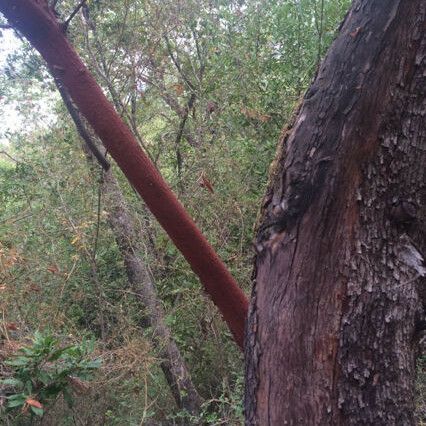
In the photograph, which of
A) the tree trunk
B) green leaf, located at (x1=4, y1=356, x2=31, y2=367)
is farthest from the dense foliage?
the tree trunk

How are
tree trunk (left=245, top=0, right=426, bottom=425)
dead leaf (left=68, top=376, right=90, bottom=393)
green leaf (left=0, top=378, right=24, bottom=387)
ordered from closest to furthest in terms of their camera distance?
tree trunk (left=245, top=0, right=426, bottom=425)
green leaf (left=0, top=378, right=24, bottom=387)
dead leaf (left=68, top=376, right=90, bottom=393)

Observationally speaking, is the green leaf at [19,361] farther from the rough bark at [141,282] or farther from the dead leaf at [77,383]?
the rough bark at [141,282]

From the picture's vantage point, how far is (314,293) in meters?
1.43

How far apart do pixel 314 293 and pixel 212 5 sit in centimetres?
391

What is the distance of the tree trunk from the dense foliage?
177 cm

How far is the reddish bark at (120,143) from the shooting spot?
1764 mm

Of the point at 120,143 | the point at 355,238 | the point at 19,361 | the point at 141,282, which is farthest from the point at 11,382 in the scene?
the point at 355,238

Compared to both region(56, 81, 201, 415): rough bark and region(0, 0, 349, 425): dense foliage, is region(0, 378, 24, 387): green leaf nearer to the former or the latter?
region(0, 0, 349, 425): dense foliage

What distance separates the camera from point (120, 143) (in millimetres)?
1817

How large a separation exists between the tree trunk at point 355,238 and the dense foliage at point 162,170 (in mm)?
1773

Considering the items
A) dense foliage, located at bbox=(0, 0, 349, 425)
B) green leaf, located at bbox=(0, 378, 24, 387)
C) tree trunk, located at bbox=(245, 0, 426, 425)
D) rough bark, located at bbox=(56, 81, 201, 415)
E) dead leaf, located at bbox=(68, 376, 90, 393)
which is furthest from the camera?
rough bark, located at bbox=(56, 81, 201, 415)

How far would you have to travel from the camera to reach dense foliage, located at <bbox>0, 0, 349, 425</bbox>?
3.54 metres

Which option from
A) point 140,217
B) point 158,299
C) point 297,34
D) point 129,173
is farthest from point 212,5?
point 129,173

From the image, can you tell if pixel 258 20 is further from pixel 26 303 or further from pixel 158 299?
pixel 26 303
